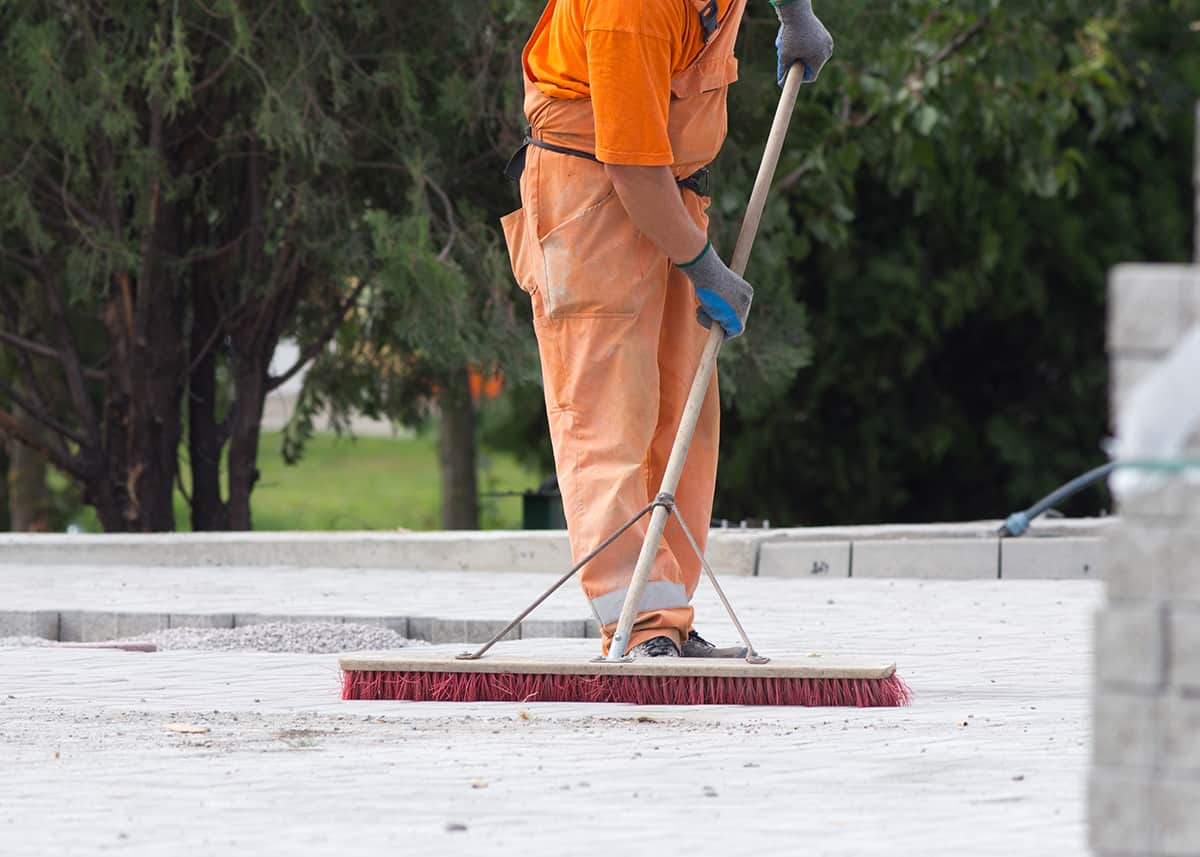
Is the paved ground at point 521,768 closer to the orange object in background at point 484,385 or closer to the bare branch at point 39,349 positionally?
the orange object in background at point 484,385

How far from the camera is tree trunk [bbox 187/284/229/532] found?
12375 millimetres

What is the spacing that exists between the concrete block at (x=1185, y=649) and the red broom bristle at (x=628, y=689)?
2.77m

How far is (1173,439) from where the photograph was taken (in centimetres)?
230

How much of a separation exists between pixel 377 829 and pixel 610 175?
2.43m

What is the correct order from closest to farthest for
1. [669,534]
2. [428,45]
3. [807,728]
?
[807,728], [669,534], [428,45]

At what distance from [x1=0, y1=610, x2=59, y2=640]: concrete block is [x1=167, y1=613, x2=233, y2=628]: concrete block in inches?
16.0

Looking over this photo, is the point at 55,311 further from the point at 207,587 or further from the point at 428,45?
the point at 207,587

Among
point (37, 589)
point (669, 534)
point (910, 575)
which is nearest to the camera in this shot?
point (669, 534)

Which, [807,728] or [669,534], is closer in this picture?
[807,728]

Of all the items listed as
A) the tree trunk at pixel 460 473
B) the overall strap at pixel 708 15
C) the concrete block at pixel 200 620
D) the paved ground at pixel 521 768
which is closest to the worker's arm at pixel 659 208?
the overall strap at pixel 708 15

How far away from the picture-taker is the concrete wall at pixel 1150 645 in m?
2.23

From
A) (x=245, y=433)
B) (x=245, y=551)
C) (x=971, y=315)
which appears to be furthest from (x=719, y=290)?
(x=971, y=315)

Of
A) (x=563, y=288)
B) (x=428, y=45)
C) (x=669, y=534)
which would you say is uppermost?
(x=428, y=45)

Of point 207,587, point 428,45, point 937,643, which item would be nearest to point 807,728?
point 937,643
